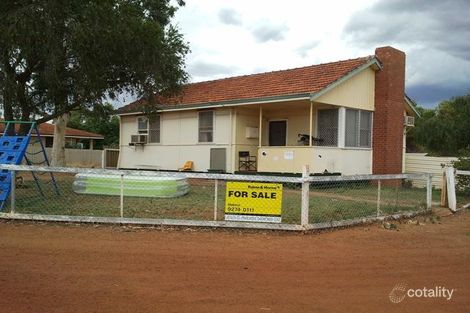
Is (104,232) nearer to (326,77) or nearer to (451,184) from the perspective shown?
(451,184)

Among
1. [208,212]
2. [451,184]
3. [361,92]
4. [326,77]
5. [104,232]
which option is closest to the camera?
[104,232]

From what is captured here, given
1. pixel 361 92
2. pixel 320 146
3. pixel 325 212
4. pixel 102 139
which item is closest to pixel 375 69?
pixel 361 92

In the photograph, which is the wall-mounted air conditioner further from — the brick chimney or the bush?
the bush

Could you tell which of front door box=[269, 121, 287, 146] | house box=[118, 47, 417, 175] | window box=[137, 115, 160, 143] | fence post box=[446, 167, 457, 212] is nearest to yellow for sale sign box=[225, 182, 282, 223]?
fence post box=[446, 167, 457, 212]

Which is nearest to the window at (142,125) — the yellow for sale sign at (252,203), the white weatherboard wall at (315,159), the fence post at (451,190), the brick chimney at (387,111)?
the white weatherboard wall at (315,159)

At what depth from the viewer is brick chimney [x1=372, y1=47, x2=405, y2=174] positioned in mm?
18906

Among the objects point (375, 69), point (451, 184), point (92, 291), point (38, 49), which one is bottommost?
point (92, 291)

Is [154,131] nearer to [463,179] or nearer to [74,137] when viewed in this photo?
[463,179]

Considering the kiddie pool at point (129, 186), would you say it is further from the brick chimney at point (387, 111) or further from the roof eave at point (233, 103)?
the brick chimney at point (387, 111)

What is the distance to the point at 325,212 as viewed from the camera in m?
10.3

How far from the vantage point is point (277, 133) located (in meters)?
20.3

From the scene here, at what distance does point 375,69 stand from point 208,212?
38.9 feet

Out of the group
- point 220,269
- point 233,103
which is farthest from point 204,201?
point 233,103

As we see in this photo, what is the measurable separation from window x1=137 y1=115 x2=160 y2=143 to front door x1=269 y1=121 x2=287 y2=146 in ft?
17.9
